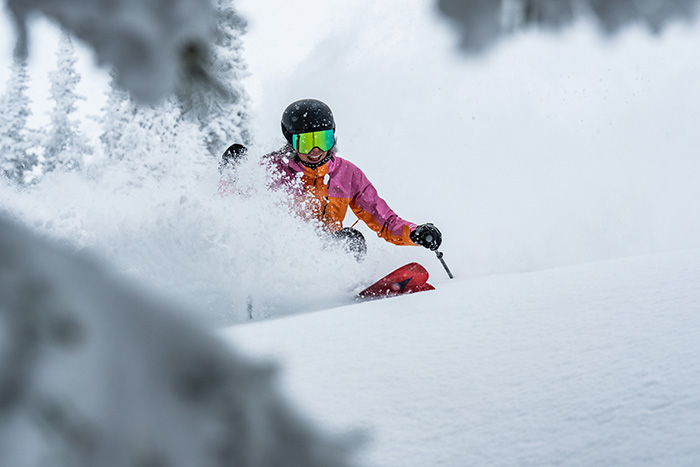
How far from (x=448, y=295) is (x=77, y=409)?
2642 millimetres

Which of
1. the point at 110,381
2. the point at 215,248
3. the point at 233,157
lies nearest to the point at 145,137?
the point at 233,157

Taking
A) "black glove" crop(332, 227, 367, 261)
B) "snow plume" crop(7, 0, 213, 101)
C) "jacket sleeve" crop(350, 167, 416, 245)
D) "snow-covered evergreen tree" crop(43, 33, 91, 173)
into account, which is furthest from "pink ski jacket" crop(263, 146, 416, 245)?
"snow-covered evergreen tree" crop(43, 33, 91, 173)

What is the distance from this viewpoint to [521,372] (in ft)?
5.35

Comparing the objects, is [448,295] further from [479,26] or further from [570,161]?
[570,161]

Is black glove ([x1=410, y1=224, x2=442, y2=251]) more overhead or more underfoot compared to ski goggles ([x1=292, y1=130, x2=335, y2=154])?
more underfoot

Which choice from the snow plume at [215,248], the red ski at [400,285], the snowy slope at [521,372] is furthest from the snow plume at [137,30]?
the red ski at [400,285]

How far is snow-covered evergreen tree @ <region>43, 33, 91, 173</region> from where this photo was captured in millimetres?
15898

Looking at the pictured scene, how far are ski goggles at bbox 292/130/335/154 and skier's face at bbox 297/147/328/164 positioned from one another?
0.09ft

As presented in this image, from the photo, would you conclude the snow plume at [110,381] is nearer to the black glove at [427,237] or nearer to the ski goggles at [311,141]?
the black glove at [427,237]

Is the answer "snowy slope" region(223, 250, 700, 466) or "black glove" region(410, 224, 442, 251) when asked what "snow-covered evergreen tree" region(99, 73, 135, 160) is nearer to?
"black glove" region(410, 224, 442, 251)

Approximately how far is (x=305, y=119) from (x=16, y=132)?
50.6 ft

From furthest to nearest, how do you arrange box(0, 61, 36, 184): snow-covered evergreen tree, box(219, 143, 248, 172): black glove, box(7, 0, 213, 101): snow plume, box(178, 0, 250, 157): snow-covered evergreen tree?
1. box(0, 61, 36, 184): snow-covered evergreen tree
2. box(178, 0, 250, 157): snow-covered evergreen tree
3. box(219, 143, 248, 172): black glove
4. box(7, 0, 213, 101): snow plume

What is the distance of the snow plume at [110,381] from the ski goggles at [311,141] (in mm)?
3625

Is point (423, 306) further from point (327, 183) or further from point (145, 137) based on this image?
point (145, 137)
